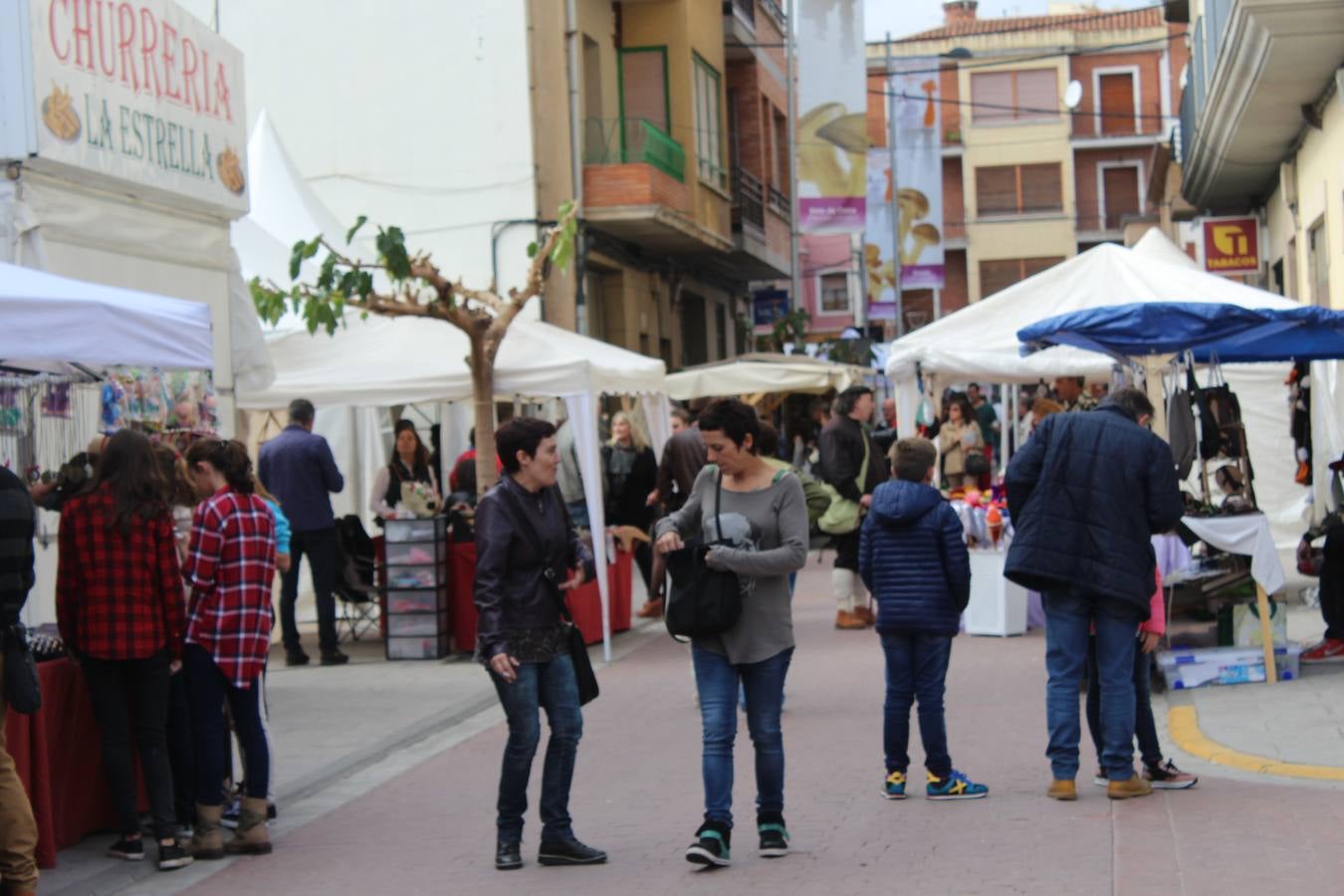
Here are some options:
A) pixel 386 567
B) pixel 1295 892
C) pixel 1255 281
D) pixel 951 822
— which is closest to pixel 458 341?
pixel 386 567

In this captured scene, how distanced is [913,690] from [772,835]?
1325mm

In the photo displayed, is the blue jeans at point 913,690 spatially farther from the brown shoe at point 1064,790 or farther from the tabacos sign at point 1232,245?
the tabacos sign at point 1232,245

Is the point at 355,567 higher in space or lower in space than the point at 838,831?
higher

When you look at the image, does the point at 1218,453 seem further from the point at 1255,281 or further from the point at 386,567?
the point at 1255,281

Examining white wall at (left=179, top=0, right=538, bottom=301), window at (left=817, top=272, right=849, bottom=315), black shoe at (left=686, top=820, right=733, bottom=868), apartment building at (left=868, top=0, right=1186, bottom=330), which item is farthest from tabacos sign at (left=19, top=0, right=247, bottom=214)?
apartment building at (left=868, top=0, right=1186, bottom=330)

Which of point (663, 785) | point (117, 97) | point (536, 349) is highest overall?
point (117, 97)

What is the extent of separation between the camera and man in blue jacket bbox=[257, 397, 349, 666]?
13.7 m

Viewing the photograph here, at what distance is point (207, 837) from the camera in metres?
7.68

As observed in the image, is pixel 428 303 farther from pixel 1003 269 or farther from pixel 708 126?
pixel 1003 269

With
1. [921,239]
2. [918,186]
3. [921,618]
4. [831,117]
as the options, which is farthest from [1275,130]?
[918,186]

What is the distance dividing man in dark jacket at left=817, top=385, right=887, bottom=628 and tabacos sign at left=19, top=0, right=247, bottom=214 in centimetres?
486

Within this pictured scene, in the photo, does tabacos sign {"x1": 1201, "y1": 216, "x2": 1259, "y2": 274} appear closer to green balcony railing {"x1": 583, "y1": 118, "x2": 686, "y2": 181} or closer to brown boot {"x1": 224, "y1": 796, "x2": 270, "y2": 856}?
green balcony railing {"x1": 583, "y1": 118, "x2": 686, "y2": 181}

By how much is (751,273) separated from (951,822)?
90.2ft

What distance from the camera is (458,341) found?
15.6 m
